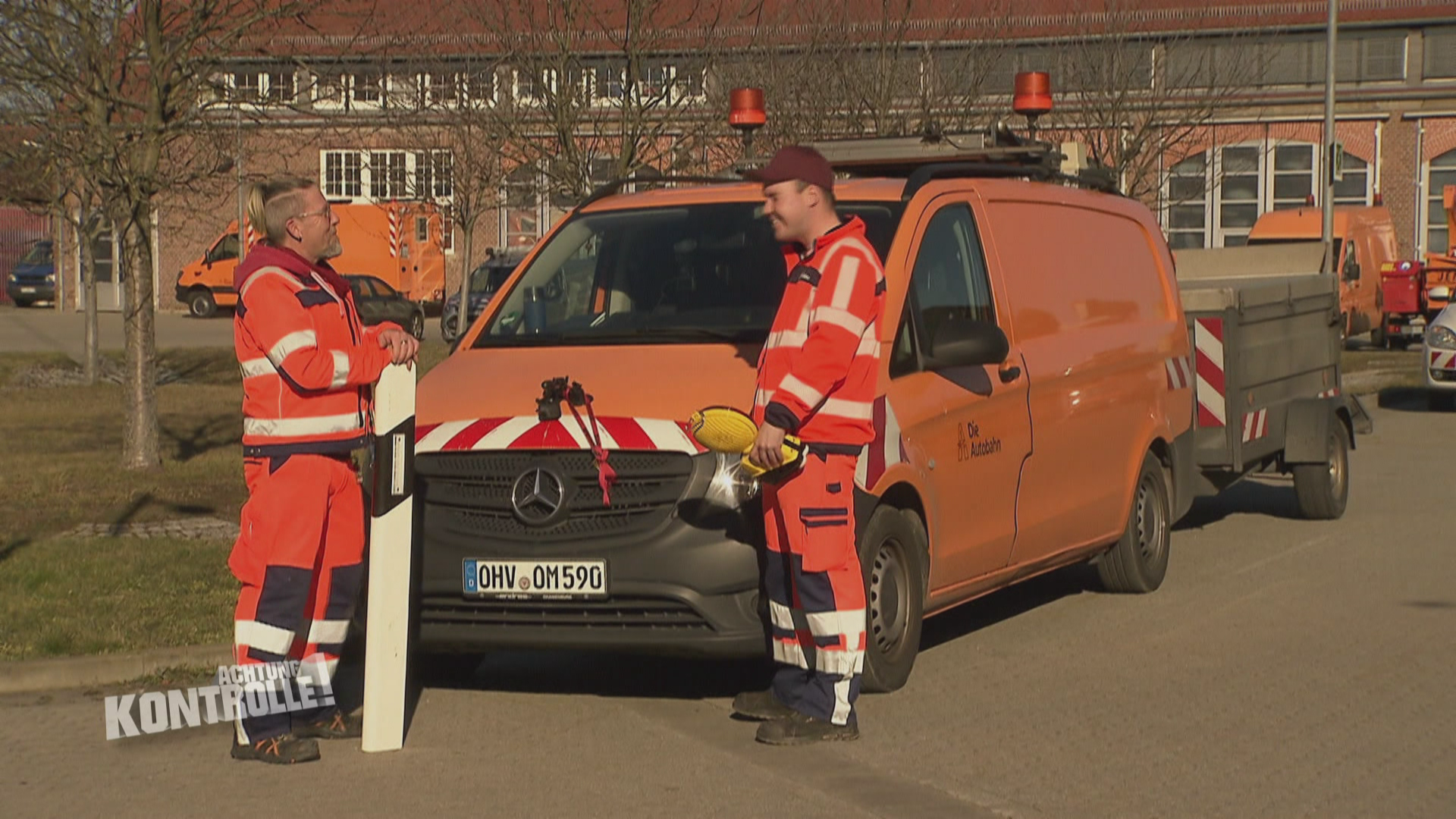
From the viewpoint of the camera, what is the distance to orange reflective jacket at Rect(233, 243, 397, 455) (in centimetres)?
652

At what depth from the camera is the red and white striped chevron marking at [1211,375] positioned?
40.5 feet

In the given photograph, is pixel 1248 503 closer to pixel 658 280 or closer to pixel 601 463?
pixel 658 280

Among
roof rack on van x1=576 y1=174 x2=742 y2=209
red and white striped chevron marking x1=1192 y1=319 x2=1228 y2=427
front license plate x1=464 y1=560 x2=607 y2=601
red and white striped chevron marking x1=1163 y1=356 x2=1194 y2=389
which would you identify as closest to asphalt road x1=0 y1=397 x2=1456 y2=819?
front license plate x1=464 y1=560 x2=607 y2=601

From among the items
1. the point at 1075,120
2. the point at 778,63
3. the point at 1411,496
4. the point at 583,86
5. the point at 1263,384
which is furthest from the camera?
the point at 1075,120

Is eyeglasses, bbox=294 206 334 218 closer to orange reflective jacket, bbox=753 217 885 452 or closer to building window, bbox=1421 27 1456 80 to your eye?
orange reflective jacket, bbox=753 217 885 452

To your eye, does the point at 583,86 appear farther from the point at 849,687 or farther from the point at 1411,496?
the point at 849,687

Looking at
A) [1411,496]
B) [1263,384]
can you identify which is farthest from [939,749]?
[1411,496]

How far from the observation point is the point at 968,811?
6.05m

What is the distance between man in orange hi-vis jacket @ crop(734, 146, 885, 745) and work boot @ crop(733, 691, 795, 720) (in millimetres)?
210

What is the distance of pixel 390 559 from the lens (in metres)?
6.84

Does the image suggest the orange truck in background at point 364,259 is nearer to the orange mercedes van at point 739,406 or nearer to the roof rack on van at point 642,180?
the roof rack on van at point 642,180

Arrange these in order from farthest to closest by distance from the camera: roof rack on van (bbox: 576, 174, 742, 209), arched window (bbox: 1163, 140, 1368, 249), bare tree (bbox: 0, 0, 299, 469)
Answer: arched window (bbox: 1163, 140, 1368, 249) < bare tree (bbox: 0, 0, 299, 469) < roof rack on van (bbox: 576, 174, 742, 209)

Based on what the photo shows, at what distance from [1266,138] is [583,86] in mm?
35693

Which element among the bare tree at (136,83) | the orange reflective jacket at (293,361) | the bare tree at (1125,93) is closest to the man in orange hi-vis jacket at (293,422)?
the orange reflective jacket at (293,361)
